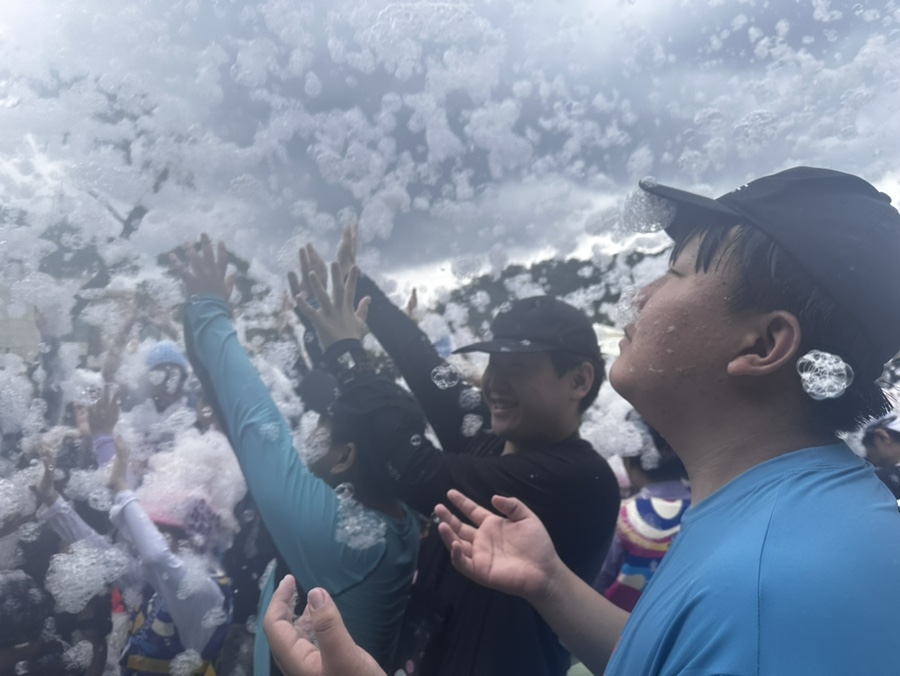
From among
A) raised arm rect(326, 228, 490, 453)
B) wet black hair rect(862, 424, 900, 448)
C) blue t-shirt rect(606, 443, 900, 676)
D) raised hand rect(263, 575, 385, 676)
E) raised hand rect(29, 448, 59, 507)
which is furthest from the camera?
wet black hair rect(862, 424, 900, 448)

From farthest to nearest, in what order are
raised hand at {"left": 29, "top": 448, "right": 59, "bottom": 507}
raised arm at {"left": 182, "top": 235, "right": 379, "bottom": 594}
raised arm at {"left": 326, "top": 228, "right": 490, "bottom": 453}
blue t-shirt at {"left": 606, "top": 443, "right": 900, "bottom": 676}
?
1. raised arm at {"left": 326, "top": 228, "right": 490, "bottom": 453}
2. raised arm at {"left": 182, "top": 235, "right": 379, "bottom": 594}
3. raised hand at {"left": 29, "top": 448, "right": 59, "bottom": 507}
4. blue t-shirt at {"left": 606, "top": 443, "right": 900, "bottom": 676}

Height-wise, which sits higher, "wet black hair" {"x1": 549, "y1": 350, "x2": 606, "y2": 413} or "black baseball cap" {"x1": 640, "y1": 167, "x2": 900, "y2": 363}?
"black baseball cap" {"x1": 640, "y1": 167, "x2": 900, "y2": 363}

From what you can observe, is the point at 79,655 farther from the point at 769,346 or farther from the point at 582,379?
the point at 769,346

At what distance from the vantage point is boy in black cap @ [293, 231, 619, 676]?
1391mm

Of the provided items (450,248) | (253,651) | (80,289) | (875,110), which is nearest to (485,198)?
(450,248)

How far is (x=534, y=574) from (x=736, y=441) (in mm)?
451

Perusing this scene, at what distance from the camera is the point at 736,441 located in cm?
109

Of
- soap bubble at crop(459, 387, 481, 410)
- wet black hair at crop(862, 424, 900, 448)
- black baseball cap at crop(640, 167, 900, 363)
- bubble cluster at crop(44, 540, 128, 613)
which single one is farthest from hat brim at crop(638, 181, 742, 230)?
bubble cluster at crop(44, 540, 128, 613)

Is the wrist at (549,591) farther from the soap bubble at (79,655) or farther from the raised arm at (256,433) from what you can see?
the soap bubble at (79,655)

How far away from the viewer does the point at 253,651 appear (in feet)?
4.48

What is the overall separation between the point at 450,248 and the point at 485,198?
14 cm

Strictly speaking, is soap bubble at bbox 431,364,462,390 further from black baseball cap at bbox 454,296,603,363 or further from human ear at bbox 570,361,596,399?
human ear at bbox 570,361,596,399

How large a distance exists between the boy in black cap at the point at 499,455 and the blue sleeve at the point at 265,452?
0.16m

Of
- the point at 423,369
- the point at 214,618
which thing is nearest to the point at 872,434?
the point at 423,369
